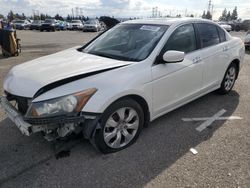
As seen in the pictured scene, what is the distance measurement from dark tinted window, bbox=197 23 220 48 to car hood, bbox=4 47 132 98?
1.83 metres

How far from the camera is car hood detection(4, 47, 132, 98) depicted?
2852mm

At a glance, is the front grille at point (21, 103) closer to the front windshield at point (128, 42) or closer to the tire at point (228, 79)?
the front windshield at point (128, 42)

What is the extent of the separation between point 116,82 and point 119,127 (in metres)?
0.64

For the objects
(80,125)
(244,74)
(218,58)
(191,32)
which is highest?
(191,32)

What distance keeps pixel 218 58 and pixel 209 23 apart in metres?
0.71

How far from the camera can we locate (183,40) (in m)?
3.97

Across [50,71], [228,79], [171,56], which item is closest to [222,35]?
[228,79]

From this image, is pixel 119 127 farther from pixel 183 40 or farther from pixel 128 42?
pixel 183 40

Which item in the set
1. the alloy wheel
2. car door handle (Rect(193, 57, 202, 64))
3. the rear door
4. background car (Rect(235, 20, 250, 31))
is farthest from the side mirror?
background car (Rect(235, 20, 250, 31))

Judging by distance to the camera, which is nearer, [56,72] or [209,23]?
[56,72]

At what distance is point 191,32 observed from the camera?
164 inches

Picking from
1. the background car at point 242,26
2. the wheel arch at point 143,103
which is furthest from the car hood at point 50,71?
the background car at point 242,26

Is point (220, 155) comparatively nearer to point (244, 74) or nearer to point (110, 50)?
point (110, 50)

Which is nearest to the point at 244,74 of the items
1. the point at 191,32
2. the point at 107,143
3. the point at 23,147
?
the point at 191,32
